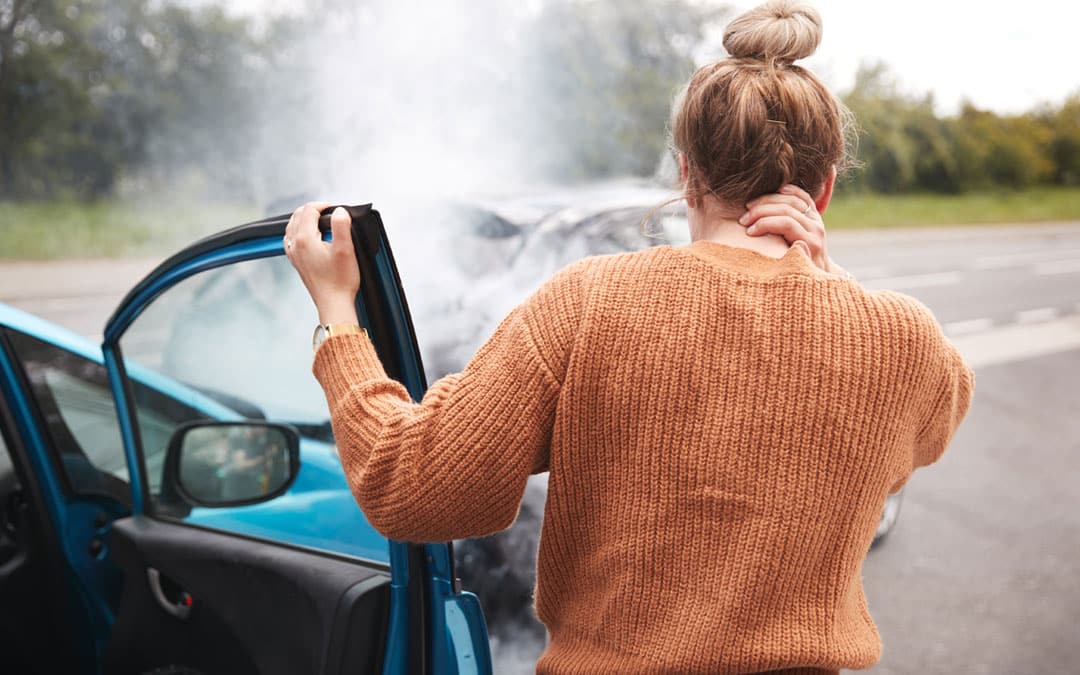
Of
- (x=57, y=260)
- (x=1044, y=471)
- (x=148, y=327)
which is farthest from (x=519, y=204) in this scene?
(x=57, y=260)

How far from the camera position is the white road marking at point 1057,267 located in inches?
522

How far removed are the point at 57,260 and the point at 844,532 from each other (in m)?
11.6

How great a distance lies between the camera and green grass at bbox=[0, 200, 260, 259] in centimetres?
1103

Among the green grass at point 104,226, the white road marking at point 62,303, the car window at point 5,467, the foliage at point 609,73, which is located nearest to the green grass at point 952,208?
the foliage at point 609,73

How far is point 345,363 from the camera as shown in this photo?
1186mm

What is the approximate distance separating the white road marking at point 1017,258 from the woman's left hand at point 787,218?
1370 centimetres

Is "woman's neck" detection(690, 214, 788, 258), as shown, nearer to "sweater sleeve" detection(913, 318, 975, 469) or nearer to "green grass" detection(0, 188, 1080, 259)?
"sweater sleeve" detection(913, 318, 975, 469)

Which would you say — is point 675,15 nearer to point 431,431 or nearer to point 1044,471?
point 1044,471

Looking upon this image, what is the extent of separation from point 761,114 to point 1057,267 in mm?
14792

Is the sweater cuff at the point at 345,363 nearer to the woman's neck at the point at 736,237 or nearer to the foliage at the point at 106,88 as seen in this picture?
the woman's neck at the point at 736,237

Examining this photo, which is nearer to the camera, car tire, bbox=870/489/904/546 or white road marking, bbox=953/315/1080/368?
car tire, bbox=870/489/904/546

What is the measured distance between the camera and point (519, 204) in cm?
342

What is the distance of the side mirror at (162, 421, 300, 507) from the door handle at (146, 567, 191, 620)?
16cm

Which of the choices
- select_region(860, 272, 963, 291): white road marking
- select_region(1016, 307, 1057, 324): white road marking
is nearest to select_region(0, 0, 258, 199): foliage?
select_region(860, 272, 963, 291): white road marking
